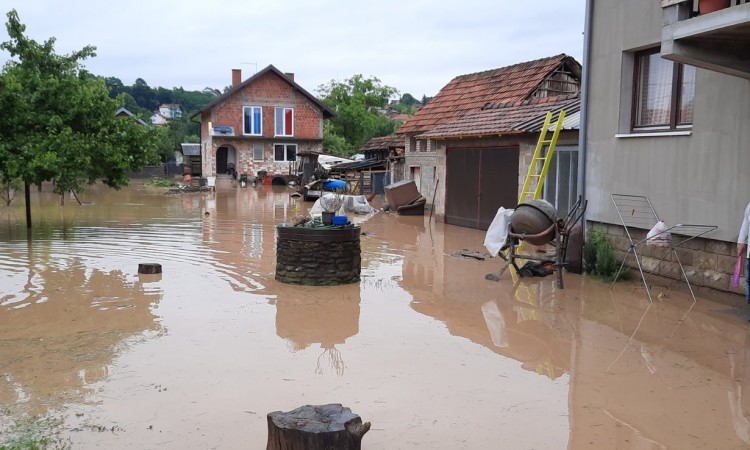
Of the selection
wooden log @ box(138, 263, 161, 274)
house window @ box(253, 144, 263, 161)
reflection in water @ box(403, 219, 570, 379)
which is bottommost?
reflection in water @ box(403, 219, 570, 379)

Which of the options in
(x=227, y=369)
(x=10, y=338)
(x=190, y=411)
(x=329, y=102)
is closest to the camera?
(x=190, y=411)

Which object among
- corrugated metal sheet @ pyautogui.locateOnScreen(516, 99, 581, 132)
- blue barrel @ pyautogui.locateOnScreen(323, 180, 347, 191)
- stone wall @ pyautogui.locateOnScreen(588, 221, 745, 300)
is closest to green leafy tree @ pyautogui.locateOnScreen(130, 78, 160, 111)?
blue barrel @ pyautogui.locateOnScreen(323, 180, 347, 191)

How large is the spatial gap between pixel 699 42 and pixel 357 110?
50.8 metres

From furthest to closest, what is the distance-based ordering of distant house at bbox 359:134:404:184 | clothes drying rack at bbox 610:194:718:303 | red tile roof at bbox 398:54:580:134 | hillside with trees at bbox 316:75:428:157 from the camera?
hillside with trees at bbox 316:75:428:157
distant house at bbox 359:134:404:184
red tile roof at bbox 398:54:580:134
clothes drying rack at bbox 610:194:718:303

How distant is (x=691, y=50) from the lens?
800cm

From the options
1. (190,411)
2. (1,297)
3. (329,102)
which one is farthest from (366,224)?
(329,102)

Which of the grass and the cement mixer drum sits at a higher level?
the cement mixer drum

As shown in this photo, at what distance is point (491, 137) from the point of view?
18.0 meters

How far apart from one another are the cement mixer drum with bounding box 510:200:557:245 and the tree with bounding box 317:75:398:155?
43438 millimetres

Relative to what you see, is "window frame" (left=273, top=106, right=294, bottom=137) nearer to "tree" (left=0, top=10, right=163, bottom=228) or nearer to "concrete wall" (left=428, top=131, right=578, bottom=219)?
"concrete wall" (left=428, top=131, right=578, bottom=219)

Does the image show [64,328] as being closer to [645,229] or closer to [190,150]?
[645,229]

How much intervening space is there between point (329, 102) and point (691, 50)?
54119 mm

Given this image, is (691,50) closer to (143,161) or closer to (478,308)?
(478,308)

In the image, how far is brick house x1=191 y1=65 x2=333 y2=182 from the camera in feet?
151
